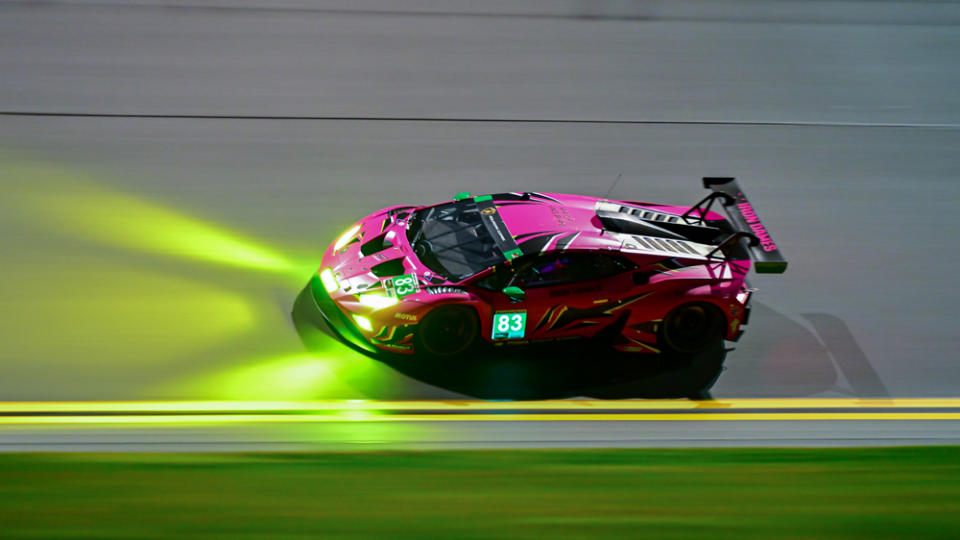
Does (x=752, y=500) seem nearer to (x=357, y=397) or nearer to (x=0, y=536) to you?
(x=357, y=397)

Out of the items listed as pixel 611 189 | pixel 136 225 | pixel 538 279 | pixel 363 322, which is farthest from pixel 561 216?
pixel 136 225

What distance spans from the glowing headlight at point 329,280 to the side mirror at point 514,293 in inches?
55.4

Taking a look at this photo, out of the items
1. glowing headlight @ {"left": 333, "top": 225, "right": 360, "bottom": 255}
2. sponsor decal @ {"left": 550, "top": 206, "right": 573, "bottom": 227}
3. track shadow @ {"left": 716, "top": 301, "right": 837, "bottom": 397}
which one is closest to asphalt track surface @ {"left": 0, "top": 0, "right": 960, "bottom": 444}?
track shadow @ {"left": 716, "top": 301, "right": 837, "bottom": 397}

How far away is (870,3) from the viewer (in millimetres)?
12453

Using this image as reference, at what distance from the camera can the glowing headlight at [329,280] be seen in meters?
6.43

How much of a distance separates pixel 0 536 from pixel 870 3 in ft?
44.0

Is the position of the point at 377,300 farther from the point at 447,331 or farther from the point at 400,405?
the point at 400,405

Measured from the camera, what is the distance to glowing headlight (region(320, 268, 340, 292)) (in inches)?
253

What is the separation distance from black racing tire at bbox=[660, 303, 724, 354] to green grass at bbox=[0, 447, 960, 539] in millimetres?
1664

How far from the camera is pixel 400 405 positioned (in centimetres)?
608

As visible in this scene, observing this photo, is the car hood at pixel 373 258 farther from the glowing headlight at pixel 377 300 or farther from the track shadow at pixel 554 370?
the track shadow at pixel 554 370

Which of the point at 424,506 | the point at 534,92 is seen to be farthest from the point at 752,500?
the point at 534,92

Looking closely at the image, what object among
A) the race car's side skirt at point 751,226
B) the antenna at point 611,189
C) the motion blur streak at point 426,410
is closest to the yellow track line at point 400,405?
the motion blur streak at point 426,410

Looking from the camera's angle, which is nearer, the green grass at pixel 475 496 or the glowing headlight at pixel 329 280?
the green grass at pixel 475 496
